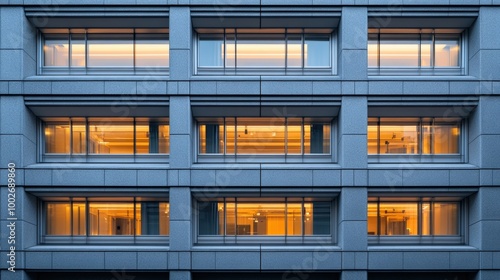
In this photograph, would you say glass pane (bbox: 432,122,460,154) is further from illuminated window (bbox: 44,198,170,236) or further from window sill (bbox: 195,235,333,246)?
illuminated window (bbox: 44,198,170,236)

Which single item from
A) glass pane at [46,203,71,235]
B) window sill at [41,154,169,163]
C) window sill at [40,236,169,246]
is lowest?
window sill at [40,236,169,246]

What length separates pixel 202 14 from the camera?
20.7 m

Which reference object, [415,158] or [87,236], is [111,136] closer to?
[87,236]

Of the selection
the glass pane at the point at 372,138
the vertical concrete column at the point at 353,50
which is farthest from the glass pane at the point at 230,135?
the glass pane at the point at 372,138

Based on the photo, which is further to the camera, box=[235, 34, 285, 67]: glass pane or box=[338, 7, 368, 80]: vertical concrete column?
box=[235, 34, 285, 67]: glass pane

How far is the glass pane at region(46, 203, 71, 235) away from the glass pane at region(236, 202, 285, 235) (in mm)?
6567

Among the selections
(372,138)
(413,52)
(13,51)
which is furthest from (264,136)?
(13,51)

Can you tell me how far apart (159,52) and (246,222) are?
7.44 meters

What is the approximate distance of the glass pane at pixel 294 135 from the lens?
71.2 ft

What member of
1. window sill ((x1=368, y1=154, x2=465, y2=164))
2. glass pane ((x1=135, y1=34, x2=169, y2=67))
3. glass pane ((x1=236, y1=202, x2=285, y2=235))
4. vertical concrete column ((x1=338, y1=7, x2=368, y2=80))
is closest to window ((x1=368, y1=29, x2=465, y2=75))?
vertical concrete column ((x1=338, y1=7, x2=368, y2=80))

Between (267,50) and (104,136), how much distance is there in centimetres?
723

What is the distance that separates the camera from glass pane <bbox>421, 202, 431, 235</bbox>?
21.4 metres

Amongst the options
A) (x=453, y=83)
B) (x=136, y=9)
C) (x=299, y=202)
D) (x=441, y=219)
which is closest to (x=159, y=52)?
(x=136, y=9)

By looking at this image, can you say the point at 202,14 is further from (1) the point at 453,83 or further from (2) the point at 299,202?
(1) the point at 453,83
